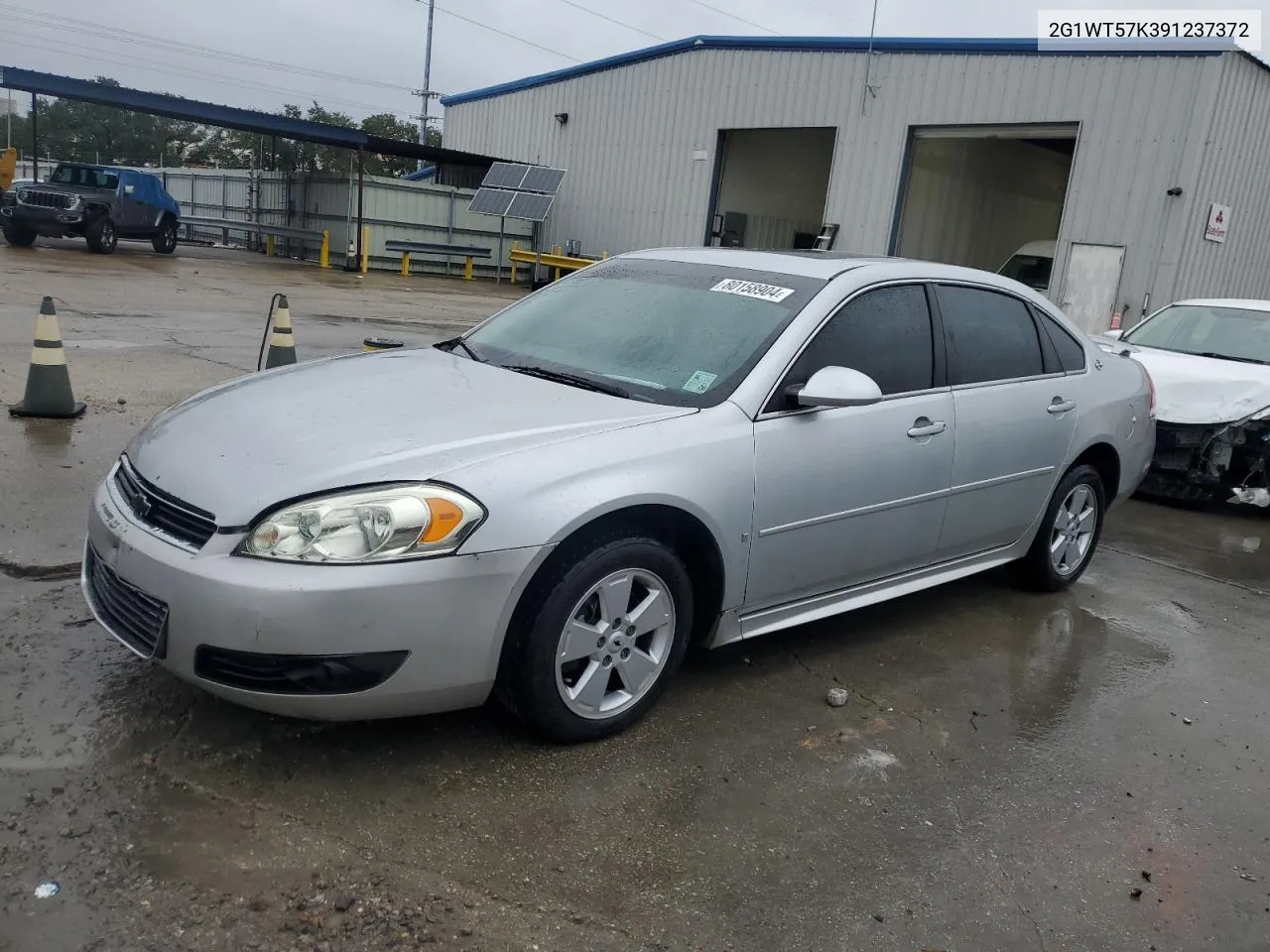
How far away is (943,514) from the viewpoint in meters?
4.29

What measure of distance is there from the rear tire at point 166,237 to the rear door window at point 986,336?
23208 millimetres

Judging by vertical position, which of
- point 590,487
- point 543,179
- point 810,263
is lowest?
point 590,487

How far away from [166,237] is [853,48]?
1608 cm

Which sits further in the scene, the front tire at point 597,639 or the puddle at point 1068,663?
the puddle at point 1068,663

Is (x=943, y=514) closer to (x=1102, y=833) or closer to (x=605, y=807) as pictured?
(x=1102, y=833)

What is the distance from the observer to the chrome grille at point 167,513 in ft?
9.34

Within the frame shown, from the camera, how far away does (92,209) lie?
21688mm

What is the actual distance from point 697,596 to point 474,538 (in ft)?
3.33

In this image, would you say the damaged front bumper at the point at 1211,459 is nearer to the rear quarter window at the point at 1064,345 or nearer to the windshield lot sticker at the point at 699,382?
the rear quarter window at the point at 1064,345

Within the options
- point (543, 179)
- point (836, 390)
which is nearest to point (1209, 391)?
point (836, 390)

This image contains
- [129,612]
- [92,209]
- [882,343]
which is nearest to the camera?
[129,612]

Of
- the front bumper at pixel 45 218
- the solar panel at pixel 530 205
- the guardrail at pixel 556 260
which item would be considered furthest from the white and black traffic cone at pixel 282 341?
the front bumper at pixel 45 218

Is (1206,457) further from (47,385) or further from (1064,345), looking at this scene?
(47,385)

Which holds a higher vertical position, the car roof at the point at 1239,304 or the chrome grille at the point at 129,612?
the car roof at the point at 1239,304
